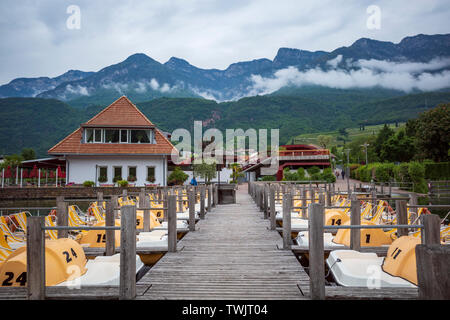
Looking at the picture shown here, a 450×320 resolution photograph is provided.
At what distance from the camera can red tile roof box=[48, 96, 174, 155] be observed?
32.2 metres

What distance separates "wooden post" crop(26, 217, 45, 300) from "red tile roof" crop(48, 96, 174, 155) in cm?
2865

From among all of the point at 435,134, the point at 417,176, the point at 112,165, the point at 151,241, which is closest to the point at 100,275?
the point at 151,241

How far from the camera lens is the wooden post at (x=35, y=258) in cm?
395

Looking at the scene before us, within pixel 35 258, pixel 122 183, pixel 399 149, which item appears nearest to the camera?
pixel 35 258

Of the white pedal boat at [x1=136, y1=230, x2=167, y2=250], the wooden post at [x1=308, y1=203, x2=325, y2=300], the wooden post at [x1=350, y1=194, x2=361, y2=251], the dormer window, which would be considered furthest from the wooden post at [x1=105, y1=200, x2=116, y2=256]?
the dormer window

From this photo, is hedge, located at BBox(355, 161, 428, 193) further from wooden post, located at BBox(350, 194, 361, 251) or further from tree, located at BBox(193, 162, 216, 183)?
wooden post, located at BBox(350, 194, 361, 251)

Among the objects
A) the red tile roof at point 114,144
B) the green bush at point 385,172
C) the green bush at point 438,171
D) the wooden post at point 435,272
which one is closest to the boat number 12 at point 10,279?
the wooden post at point 435,272

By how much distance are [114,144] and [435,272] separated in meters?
33.0

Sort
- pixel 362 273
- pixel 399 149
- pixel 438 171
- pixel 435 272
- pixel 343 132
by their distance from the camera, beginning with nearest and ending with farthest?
1. pixel 435 272
2. pixel 362 273
3. pixel 438 171
4. pixel 399 149
5. pixel 343 132

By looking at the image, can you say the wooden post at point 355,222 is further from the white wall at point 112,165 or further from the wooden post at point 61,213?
the white wall at point 112,165

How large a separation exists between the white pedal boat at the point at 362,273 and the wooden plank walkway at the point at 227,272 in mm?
548

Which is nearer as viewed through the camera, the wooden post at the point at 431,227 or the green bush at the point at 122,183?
the wooden post at the point at 431,227

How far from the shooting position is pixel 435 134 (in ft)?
146

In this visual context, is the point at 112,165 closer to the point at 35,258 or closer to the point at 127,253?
the point at 35,258
